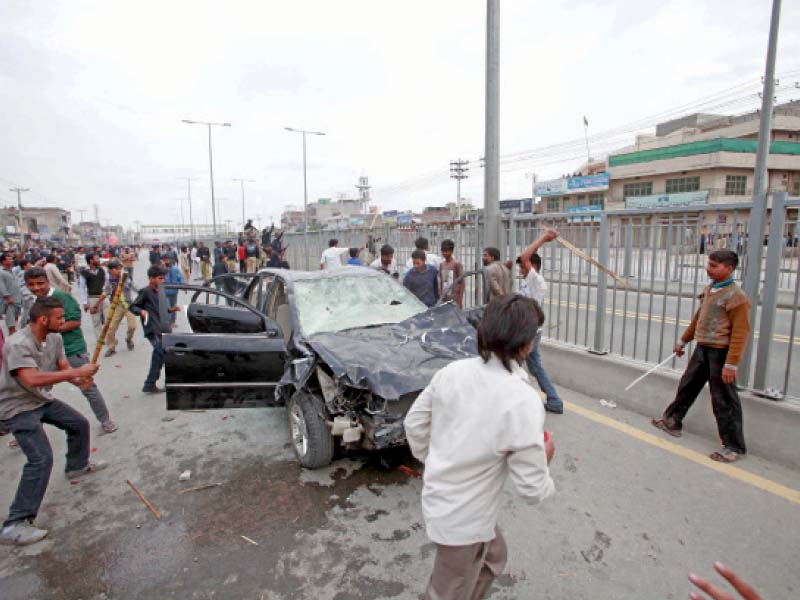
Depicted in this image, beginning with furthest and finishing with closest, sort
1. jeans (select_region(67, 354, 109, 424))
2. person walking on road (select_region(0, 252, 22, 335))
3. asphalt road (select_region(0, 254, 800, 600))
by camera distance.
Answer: person walking on road (select_region(0, 252, 22, 335))
jeans (select_region(67, 354, 109, 424))
asphalt road (select_region(0, 254, 800, 600))

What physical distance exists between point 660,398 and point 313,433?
3397 mm

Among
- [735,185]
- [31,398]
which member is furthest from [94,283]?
[735,185]

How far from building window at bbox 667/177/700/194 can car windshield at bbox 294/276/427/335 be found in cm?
3689

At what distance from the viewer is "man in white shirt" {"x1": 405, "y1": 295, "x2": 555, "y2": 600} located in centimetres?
159

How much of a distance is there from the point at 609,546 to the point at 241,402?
125 inches

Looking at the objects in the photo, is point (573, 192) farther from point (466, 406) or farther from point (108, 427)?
point (466, 406)

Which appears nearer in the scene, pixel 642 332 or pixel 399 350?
pixel 399 350

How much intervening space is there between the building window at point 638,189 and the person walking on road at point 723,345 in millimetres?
38506

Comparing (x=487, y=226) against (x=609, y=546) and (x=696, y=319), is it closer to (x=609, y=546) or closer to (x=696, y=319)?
(x=696, y=319)

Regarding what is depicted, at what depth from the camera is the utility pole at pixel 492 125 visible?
21.6 feet

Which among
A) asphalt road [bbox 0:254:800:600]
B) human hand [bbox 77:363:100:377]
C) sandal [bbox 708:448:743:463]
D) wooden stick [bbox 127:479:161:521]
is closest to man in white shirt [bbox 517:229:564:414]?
asphalt road [bbox 0:254:800:600]

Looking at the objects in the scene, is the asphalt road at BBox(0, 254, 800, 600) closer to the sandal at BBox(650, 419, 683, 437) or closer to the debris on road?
the debris on road

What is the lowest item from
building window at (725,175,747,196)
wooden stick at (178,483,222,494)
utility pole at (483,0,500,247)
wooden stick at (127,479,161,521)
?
wooden stick at (127,479,161,521)

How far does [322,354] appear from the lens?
3594mm
